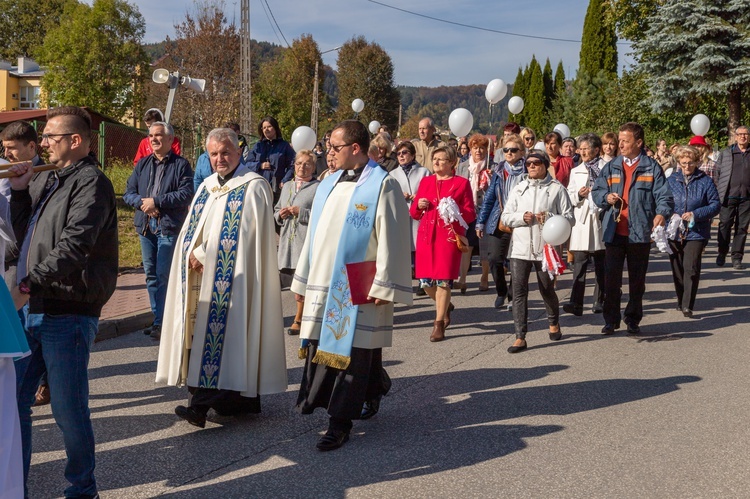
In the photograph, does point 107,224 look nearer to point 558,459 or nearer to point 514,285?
point 558,459

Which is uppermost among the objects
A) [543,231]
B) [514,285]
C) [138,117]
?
[138,117]

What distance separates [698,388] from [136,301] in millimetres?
6356

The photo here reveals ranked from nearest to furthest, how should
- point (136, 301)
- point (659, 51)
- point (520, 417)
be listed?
point (520, 417) < point (136, 301) < point (659, 51)

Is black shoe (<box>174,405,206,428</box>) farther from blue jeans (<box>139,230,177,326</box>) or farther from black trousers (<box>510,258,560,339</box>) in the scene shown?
black trousers (<box>510,258,560,339</box>)

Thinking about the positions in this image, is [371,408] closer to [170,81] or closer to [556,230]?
[556,230]

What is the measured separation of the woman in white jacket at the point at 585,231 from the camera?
33.0 ft

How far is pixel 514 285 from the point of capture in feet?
28.2

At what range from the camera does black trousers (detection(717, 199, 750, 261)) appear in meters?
14.8

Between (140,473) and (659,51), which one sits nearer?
(140,473)

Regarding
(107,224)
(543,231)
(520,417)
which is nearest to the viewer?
(107,224)

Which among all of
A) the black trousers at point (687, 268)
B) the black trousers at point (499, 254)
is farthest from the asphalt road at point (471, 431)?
the black trousers at point (499, 254)

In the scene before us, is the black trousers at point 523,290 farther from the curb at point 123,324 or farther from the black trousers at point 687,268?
the curb at point 123,324

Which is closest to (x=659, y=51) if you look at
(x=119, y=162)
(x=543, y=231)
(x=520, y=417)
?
(x=119, y=162)

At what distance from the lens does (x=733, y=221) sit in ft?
49.6
